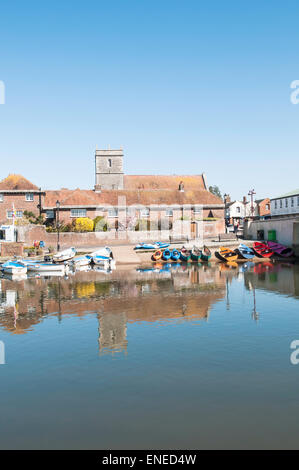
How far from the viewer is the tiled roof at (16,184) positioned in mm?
72562

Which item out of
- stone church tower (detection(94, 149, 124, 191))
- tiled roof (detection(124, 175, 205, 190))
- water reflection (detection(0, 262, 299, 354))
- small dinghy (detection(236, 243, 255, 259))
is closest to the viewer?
water reflection (detection(0, 262, 299, 354))

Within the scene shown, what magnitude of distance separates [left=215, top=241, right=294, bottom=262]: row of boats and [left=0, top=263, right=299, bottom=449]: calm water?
84.2ft

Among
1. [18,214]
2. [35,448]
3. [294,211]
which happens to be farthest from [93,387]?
[294,211]

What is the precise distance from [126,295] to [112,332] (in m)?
10.2

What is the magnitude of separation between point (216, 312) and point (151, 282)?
13.2m

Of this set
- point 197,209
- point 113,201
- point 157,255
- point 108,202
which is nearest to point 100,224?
point 108,202

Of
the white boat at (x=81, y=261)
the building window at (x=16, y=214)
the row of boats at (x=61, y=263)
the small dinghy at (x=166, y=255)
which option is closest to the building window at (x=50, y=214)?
the building window at (x=16, y=214)

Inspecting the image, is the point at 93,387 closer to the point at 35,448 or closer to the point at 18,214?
the point at 35,448

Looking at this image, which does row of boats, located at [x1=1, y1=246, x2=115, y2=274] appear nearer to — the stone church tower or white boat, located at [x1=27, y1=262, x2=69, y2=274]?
white boat, located at [x1=27, y1=262, x2=69, y2=274]

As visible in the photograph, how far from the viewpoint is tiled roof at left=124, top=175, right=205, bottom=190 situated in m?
87.8

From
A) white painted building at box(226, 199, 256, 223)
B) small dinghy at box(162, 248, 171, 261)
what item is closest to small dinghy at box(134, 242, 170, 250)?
small dinghy at box(162, 248, 171, 261)

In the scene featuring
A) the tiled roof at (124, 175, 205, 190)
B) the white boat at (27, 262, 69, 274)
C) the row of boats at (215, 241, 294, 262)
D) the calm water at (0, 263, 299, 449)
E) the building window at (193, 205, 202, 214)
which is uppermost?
the tiled roof at (124, 175, 205, 190)

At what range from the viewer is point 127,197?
7725 cm

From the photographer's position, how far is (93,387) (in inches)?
536
